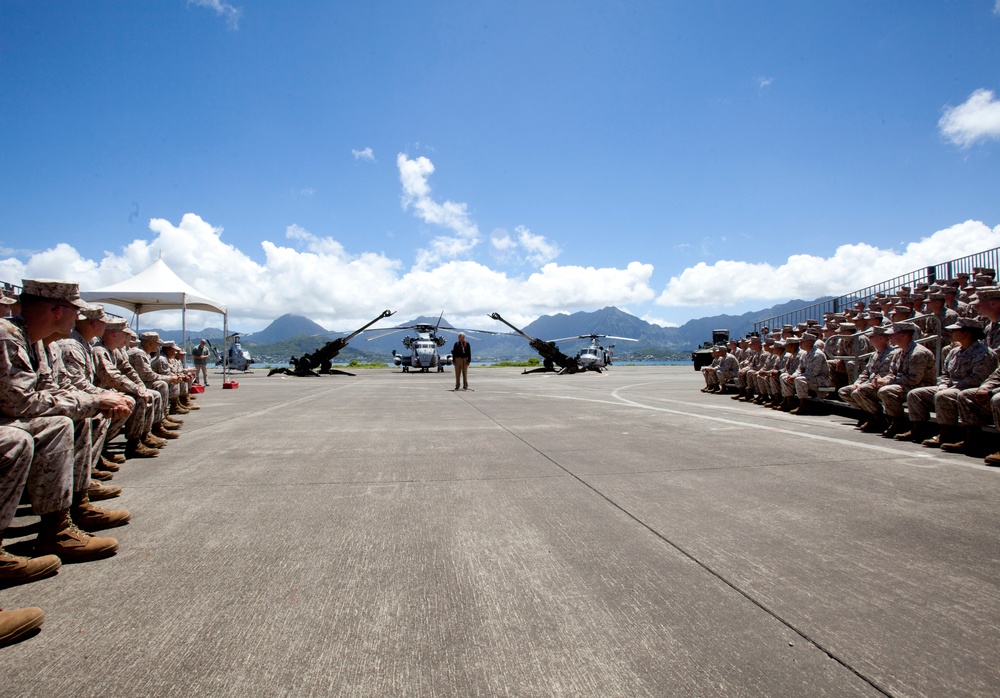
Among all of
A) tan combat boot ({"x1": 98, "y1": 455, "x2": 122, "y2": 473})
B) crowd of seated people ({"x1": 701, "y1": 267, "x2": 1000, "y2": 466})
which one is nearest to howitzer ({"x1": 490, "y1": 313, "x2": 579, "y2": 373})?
crowd of seated people ({"x1": 701, "y1": 267, "x2": 1000, "y2": 466})

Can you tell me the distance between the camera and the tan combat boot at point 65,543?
3.12m


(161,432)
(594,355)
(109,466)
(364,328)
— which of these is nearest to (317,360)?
(364,328)

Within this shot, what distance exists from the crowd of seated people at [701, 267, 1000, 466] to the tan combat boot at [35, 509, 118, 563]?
7.20 metres

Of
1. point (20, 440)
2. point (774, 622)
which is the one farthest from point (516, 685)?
point (20, 440)

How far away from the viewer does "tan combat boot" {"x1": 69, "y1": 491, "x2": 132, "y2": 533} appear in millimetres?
3609

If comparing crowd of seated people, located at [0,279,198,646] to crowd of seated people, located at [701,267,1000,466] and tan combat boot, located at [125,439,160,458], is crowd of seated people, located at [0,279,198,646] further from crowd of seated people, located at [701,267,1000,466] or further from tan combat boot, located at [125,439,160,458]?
crowd of seated people, located at [701,267,1000,466]

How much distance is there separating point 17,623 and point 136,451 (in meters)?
4.48

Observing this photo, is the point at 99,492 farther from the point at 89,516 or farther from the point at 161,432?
the point at 161,432

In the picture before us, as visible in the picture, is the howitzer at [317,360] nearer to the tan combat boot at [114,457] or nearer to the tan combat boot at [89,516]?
the tan combat boot at [114,457]

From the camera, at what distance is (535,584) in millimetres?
2768

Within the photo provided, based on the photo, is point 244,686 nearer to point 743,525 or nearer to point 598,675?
point 598,675

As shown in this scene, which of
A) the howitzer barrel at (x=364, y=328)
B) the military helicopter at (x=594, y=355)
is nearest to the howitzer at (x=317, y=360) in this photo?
the howitzer barrel at (x=364, y=328)

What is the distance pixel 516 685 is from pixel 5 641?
1.98 meters

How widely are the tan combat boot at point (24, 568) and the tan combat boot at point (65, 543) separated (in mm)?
154
